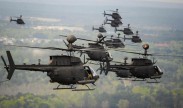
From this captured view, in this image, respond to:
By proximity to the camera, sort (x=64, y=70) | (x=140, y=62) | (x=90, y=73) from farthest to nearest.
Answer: (x=140, y=62) → (x=90, y=73) → (x=64, y=70)

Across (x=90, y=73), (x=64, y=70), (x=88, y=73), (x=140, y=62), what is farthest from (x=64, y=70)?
(x=140, y=62)

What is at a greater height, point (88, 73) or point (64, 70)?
point (64, 70)

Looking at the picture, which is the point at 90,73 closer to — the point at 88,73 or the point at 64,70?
the point at 88,73

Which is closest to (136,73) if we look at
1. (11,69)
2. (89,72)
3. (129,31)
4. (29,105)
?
(89,72)

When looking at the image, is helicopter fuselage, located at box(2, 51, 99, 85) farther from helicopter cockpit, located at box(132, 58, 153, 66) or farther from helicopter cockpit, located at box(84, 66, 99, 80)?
helicopter cockpit, located at box(132, 58, 153, 66)

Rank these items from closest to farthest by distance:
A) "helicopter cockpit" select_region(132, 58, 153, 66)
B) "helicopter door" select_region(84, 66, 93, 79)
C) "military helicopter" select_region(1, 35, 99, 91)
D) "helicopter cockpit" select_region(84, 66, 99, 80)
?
"military helicopter" select_region(1, 35, 99, 91) → "helicopter cockpit" select_region(84, 66, 99, 80) → "helicopter door" select_region(84, 66, 93, 79) → "helicopter cockpit" select_region(132, 58, 153, 66)

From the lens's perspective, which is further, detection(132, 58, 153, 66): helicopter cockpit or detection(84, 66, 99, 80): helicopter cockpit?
detection(132, 58, 153, 66): helicopter cockpit

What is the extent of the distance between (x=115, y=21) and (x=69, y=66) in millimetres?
62546

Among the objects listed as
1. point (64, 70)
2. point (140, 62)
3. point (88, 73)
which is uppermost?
point (64, 70)

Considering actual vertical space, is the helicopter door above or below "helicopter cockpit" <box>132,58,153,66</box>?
above

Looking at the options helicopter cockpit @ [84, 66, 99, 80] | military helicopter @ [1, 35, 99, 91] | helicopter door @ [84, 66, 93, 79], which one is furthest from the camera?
helicopter door @ [84, 66, 93, 79]

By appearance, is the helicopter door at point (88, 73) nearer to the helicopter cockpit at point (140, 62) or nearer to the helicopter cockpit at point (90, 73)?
the helicopter cockpit at point (90, 73)

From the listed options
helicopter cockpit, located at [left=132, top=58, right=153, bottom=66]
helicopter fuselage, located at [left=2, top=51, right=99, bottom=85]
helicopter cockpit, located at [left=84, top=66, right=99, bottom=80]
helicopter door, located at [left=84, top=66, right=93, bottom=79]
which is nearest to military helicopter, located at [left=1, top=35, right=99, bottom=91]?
helicopter fuselage, located at [left=2, top=51, right=99, bottom=85]

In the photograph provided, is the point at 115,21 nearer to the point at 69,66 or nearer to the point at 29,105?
the point at 69,66
